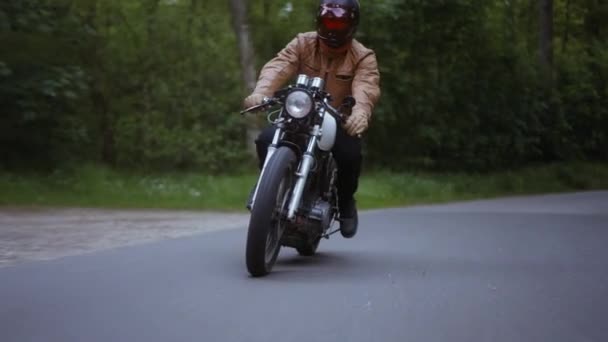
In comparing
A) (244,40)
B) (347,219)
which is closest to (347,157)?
(347,219)

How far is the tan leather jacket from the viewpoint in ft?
26.2

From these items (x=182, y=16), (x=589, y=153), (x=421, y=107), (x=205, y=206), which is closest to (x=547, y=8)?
(x=589, y=153)

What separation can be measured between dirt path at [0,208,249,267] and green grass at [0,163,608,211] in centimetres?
190

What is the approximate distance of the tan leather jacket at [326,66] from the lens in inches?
314

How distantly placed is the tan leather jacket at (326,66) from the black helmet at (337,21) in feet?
0.62

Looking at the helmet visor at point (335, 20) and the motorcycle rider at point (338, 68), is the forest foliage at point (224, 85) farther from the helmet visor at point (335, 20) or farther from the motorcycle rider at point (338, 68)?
the helmet visor at point (335, 20)

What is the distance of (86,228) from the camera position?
11273mm

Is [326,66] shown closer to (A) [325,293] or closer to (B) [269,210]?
(B) [269,210]

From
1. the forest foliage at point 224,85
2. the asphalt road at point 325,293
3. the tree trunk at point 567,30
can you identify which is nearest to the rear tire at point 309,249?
the asphalt road at point 325,293

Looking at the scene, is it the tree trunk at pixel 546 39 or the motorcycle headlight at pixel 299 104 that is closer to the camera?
the motorcycle headlight at pixel 299 104

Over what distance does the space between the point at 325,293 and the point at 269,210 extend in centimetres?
68

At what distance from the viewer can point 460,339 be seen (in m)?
5.18

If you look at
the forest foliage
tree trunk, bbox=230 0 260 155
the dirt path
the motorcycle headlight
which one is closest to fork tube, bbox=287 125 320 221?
the motorcycle headlight

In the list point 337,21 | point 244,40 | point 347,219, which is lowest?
point 244,40
